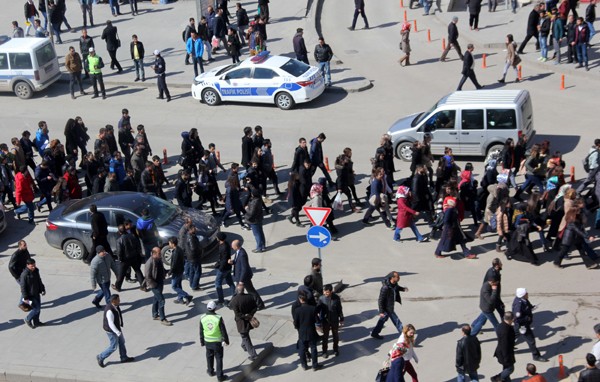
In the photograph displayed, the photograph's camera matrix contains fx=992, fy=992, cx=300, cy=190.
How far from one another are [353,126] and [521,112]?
5.29 m

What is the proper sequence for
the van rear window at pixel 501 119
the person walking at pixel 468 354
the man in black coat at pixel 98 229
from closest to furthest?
the person walking at pixel 468 354, the man in black coat at pixel 98 229, the van rear window at pixel 501 119

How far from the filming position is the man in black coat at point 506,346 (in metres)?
15.2

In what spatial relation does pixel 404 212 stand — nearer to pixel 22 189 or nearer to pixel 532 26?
pixel 22 189

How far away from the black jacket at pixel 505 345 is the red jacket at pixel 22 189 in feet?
38.1

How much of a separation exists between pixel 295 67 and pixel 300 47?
7.83 ft

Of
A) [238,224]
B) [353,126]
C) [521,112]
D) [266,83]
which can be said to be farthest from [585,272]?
[266,83]

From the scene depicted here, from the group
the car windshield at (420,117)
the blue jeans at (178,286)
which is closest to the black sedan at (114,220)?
the blue jeans at (178,286)

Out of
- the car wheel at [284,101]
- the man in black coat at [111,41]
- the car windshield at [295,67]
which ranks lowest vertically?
the car wheel at [284,101]

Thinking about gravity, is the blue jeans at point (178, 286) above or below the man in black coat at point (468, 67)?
below

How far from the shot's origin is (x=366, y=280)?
19625 mm

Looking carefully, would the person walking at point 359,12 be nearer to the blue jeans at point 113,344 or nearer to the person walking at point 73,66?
the person walking at point 73,66

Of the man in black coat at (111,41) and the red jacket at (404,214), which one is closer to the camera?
the red jacket at (404,214)

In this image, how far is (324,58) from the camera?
30.2 meters

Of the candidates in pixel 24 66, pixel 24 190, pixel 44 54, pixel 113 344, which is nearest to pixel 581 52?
pixel 44 54
